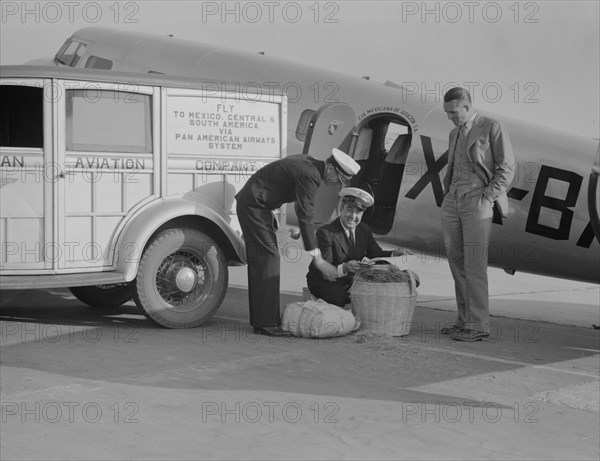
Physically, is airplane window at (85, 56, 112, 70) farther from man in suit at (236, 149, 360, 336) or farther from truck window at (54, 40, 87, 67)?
man in suit at (236, 149, 360, 336)

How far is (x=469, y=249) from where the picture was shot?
803 cm

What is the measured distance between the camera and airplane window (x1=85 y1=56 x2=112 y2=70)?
12.6 metres

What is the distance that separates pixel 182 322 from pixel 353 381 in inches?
90.2

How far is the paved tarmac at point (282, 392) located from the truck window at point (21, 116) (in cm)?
162

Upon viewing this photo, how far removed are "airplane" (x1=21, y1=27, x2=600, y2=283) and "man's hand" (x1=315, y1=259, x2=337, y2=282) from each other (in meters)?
1.75

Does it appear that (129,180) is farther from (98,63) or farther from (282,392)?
(98,63)

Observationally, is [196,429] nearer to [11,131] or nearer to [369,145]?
[11,131]

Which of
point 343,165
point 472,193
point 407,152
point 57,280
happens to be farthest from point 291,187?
point 407,152

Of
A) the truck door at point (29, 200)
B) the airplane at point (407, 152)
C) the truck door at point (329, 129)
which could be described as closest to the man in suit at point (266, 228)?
the airplane at point (407, 152)

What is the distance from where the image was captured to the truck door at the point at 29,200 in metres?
7.66

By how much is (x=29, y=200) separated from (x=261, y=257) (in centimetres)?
194

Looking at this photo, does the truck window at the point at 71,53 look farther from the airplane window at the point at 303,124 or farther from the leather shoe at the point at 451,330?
the leather shoe at the point at 451,330

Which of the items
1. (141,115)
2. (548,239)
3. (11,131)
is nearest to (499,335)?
(548,239)

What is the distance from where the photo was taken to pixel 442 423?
5.38 m
